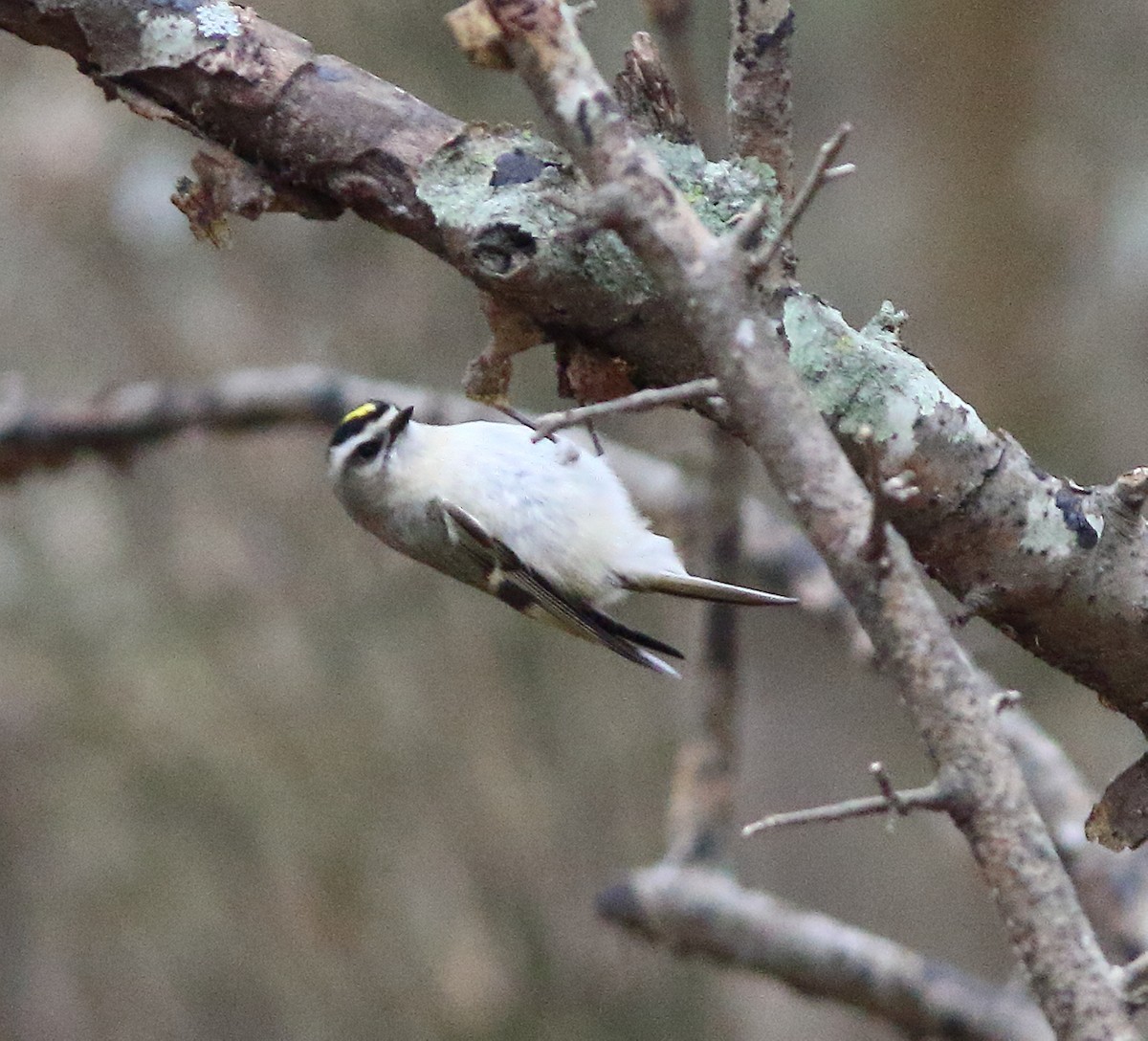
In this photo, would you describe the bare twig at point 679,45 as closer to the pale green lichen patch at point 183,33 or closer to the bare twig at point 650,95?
the bare twig at point 650,95

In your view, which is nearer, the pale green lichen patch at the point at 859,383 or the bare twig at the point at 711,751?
the pale green lichen patch at the point at 859,383

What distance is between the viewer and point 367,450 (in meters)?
2.66

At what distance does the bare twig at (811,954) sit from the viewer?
2898 millimetres

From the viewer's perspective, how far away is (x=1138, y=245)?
19.4ft

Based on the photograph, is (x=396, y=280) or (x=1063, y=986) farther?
(x=396, y=280)

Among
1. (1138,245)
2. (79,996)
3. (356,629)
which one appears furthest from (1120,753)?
(79,996)

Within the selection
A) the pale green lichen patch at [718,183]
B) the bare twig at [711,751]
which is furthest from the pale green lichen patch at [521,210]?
the bare twig at [711,751]

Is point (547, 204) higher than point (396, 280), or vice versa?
point (396, 280)

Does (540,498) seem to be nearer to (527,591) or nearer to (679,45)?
(527,591)

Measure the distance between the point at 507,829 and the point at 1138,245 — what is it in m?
3.56

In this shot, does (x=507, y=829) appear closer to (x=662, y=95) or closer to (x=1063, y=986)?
(x=662, y=95)

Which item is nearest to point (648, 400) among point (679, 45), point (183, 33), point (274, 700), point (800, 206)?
point (800, 206)

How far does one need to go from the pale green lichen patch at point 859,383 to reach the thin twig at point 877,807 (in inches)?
20.7

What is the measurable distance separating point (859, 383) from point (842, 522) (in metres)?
0.48
